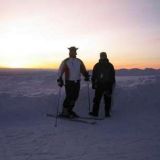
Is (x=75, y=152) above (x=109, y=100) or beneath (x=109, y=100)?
beneath

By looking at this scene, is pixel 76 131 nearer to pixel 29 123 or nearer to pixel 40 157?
pixel 29 123

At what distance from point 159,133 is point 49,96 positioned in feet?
17.6

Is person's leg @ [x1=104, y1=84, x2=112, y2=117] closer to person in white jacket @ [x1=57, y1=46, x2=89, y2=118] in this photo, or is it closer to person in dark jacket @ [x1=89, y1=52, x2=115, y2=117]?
person in dark jacket @ [x1=89, y1=52, x2=115, y2=117]

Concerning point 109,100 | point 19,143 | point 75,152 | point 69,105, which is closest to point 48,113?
point 69,105

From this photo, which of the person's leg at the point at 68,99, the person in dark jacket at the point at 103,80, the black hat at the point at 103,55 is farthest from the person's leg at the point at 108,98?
the person's leg at the point at 68,99

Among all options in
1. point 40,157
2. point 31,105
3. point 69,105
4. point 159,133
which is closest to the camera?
point 40,157

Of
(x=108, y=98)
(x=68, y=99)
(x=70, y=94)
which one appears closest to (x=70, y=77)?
(x=70, y=94)

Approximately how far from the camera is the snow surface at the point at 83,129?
850 cm

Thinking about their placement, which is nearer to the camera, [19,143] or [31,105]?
[19,143]

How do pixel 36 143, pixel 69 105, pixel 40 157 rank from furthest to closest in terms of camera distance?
pixel 69 105 → pixel 36 143 → pixel 40 157

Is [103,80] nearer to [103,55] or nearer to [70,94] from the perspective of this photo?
[103,55]

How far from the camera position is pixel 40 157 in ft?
26.8

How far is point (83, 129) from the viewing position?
35.6 feet

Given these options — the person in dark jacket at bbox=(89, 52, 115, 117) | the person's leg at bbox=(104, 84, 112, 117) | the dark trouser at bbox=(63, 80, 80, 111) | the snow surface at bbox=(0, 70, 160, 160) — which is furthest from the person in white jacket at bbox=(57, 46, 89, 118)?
the person's leg at bbox=(104, 84, 112, 117)
